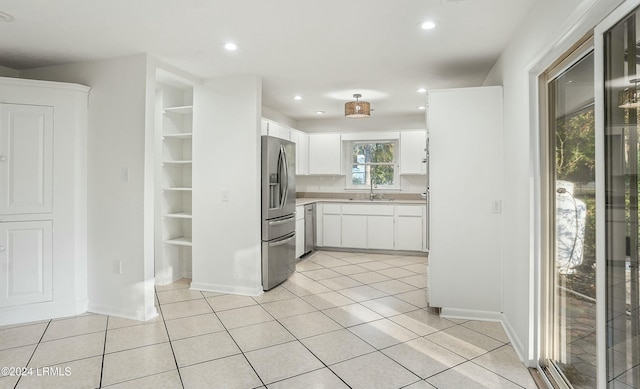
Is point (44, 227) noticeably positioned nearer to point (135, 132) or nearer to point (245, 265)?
point (135, 132)

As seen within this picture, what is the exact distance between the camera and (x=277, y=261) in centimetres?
416

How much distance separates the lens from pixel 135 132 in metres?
3.26

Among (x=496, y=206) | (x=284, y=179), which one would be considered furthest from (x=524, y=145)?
(x=284, y=179)

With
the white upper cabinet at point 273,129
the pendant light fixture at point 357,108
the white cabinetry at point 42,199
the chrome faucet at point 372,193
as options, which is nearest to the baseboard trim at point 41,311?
the white cabinetry at point 42,199

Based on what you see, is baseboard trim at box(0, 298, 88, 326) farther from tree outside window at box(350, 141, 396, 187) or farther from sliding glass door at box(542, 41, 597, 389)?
tree outside window at box(350, 141, 396, 187)

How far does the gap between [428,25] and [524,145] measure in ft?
3.61

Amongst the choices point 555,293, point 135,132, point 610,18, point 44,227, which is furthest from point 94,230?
point 610,18

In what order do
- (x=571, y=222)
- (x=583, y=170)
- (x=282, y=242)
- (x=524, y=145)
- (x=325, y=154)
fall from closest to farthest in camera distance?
(x=583, y=170)
(x=571, y=222)
(x=524, y=145)
(x=282, y=242)
(x=325, y=154)

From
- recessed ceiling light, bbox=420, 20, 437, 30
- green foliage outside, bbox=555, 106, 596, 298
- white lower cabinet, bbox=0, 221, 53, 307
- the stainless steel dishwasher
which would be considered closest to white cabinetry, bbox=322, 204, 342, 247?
the stainless steel dishwasher

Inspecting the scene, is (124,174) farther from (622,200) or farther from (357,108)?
(622,200)

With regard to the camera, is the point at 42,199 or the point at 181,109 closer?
the point at 42,199

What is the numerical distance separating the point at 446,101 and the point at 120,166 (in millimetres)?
3045

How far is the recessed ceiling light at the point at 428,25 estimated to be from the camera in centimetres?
257

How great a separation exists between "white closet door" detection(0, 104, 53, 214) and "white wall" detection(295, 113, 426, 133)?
170 inches
